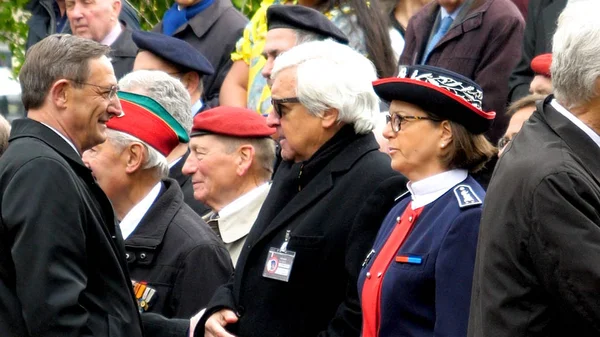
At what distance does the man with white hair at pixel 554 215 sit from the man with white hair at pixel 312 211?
1.38 m

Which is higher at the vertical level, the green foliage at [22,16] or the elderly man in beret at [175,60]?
the elderly man in beret at [175,60]

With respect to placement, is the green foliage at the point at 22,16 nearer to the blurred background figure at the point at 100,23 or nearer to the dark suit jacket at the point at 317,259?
the blurred background figure at the point at 100,23

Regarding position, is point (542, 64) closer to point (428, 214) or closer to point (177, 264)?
point (428, 214)

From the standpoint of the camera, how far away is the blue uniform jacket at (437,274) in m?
4.30

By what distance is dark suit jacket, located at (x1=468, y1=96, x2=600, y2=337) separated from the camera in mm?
3451

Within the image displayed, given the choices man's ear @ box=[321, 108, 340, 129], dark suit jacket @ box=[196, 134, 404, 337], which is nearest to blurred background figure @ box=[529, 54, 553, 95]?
dark suit jacket @ box=[196, 134, 404, 337]

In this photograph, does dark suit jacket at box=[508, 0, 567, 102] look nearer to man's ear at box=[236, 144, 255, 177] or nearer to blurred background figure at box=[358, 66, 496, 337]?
man's ear at box=[236, 144, 255, 177]

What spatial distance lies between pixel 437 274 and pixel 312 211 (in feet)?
3.34

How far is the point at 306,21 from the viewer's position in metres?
6.72

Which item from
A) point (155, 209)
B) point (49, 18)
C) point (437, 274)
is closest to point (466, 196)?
point (437, 274)

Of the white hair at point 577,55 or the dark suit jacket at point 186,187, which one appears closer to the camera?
the white hair at point 577,55

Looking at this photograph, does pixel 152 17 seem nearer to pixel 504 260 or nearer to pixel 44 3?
pixel 44 3

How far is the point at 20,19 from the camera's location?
11469 mm

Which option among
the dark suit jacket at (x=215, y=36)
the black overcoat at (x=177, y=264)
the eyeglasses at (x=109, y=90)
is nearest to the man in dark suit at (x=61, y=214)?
the eyeglasses at (x=109, y=90)
